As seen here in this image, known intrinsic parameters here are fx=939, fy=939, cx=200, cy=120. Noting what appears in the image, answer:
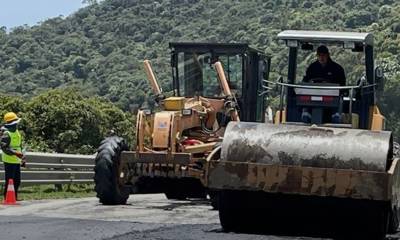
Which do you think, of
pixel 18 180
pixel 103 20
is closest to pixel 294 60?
pixel 18 180

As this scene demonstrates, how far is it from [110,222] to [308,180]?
2.84 m

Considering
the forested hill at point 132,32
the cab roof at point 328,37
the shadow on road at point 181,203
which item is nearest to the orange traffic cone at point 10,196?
the shadow on road at point 181,203

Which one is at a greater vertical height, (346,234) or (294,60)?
(294,60)

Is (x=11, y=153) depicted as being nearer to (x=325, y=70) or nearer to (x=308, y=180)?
(x=325, y=70)

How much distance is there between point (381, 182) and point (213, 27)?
79.8m

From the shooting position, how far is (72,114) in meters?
34.8

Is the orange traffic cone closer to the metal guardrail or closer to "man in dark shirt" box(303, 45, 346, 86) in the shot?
the metal guardrail

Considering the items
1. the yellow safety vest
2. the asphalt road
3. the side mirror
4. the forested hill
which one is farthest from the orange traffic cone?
the forested hill

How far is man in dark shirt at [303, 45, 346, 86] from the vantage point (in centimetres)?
1323

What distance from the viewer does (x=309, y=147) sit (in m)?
11.1

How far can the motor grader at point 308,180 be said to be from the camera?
35.3 ft

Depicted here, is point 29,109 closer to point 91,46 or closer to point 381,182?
point 381,182

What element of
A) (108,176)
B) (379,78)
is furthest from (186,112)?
(379,78)

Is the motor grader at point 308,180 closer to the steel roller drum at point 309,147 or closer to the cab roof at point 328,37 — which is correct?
the steel roller drum at point 309,147
